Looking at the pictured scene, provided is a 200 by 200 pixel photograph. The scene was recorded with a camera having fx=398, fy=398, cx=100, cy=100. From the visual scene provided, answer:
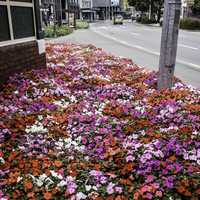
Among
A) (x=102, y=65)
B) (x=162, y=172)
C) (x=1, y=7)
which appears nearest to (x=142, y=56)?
(x=102, y=65)

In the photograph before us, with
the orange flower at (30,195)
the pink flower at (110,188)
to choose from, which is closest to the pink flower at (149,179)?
Answer: the pink flower at (110,188)

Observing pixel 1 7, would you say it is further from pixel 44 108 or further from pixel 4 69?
pixel 44 108

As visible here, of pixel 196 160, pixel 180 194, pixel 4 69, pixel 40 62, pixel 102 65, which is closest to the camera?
pixel 180 194

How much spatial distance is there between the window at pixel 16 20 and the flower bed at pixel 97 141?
898mm

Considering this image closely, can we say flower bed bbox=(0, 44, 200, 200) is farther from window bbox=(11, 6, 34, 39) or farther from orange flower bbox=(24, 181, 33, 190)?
window bbox=(11, 6, 34, 39)

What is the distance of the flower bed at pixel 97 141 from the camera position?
3971 mm

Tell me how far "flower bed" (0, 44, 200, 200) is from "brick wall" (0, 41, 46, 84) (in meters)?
0.24

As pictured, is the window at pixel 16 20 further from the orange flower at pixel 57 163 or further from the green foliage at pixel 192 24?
the green foliage at pixel 192 24

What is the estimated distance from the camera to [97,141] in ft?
16.7

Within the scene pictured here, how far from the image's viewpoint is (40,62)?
9.68 metres

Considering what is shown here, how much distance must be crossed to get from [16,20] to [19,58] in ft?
2.70

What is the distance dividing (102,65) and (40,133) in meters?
6.20

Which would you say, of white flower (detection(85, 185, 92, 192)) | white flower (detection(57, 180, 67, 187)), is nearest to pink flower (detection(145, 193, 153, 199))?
white flower (detection(85, 185, 92, 192))

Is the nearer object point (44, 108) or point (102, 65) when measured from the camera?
point (44, 108)
